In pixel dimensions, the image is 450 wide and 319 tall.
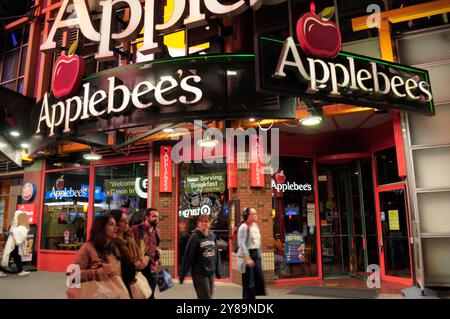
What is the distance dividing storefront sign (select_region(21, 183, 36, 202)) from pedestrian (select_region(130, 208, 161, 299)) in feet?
29.6

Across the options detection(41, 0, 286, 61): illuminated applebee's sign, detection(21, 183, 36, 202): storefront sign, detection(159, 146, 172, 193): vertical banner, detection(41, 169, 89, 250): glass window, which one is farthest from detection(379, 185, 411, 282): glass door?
detection(21, 183, 36, 202): storefront sign

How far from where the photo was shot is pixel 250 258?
21.2 feet

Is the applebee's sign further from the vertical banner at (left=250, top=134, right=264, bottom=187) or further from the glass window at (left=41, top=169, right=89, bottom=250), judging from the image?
the glass window at (left=41, top=169, right=89, bottom=250)

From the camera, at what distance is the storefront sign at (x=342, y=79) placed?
6.86m

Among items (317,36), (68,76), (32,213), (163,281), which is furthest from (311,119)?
(32,213)

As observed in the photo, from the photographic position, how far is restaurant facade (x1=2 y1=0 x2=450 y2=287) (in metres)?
7.68

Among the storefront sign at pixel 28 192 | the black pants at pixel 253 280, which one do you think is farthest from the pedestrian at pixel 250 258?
the storefront sign at pixel 28 192

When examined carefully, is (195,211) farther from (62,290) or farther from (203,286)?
(203,286)

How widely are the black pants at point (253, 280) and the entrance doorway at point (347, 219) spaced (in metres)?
4.41

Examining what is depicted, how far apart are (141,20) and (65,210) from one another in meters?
7.36

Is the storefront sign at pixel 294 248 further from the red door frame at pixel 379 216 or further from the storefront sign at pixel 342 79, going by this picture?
the storefront sign at pixel 342 79

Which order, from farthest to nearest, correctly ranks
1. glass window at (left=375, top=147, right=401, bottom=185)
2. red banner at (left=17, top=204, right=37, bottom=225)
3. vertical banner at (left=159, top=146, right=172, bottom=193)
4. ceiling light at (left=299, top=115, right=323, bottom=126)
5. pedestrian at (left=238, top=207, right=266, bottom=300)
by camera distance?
red banner at (left=17, top=204, right=37, bottom=225) < vertical banner at (left=159, top=146, right=172, bottom=193) < glass window at (left=375, top=147, right=401, bottom=185) < ceiling light at (left=299, top=115, right=323, bottom=126) < pedestrian at (left=238, top=207, right=266, bottom=300)
